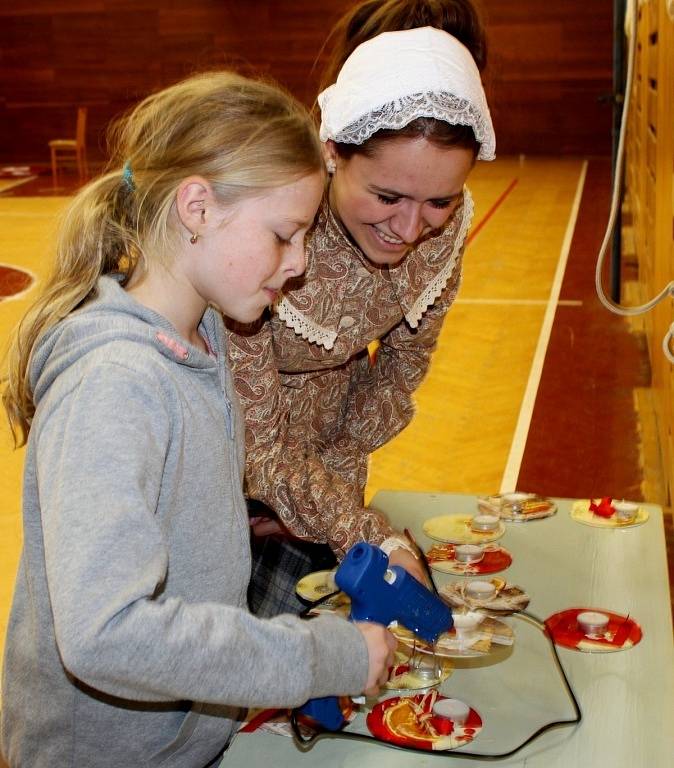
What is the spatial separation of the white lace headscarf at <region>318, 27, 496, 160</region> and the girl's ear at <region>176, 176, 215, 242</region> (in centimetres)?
42

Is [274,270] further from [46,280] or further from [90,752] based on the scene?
[90,752]

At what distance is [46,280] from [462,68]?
0.67 m

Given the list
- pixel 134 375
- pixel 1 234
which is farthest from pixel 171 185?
pixel 1 234

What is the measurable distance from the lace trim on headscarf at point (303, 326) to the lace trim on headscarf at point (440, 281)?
0.47 ft

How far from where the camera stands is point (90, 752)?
108 centimetres

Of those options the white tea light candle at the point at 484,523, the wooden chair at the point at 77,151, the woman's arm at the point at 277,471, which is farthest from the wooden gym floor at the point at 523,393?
the wooden chair at the point at 77,151

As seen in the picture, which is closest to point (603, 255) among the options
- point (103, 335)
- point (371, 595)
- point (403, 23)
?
point (403, 23)

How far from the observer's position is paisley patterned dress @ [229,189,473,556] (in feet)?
5.22

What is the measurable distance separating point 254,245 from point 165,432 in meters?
0.24

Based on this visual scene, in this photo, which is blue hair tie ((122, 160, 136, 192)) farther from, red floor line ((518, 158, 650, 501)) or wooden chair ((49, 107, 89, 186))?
wooden chair ((49, 107, 89, 186))


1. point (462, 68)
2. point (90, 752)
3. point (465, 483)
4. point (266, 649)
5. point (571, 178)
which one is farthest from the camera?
point (571, 178)

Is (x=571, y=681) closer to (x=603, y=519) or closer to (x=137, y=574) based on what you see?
(x=603, y=519)

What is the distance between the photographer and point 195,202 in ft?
3.54

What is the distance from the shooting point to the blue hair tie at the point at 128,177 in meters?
1.14
